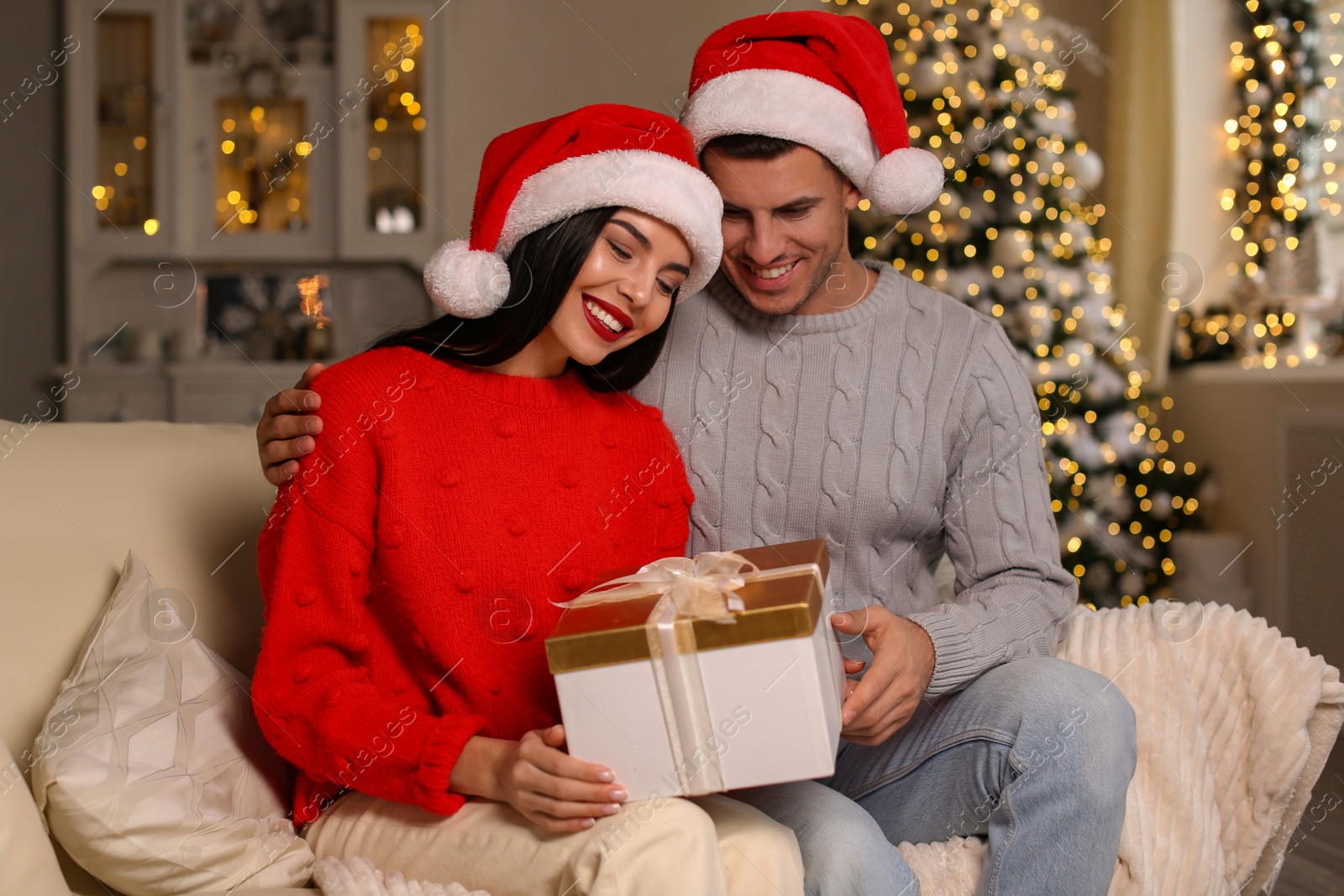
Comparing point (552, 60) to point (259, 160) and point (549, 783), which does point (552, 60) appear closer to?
point (259, 160)

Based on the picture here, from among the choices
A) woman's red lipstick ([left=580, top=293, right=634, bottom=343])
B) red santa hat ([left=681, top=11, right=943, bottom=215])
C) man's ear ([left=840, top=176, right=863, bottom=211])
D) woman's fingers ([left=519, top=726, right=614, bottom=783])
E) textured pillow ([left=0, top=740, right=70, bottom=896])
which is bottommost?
textured pillow ([left=0, top=740, right=70, bottom=896])

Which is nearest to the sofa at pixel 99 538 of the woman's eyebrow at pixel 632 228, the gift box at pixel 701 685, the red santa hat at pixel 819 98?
the gift box at pixel 701 685

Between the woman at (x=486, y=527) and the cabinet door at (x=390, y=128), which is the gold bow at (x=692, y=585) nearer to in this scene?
the woman at (x=486, y=527)

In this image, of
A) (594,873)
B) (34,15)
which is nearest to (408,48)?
(34,15)

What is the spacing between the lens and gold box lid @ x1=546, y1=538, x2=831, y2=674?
0.92 m

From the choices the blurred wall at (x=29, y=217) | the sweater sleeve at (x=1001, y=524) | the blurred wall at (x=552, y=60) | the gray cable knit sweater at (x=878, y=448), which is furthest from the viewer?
the blurred wall at (x=552, y=60)

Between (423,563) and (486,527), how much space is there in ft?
0.27

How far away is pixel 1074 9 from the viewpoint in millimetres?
4371

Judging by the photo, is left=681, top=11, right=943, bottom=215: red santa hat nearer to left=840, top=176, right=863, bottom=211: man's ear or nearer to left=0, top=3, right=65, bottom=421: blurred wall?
left=840, top=176, right=863, bottom=211: man's ear

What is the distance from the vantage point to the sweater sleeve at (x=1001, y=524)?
1.33 metres

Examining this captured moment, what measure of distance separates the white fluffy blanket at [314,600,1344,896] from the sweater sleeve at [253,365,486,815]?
22.7 inches

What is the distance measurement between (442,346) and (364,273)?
3.32 metres

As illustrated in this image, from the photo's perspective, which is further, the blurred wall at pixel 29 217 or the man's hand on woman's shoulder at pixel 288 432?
the blurred wall at pixel 29 217

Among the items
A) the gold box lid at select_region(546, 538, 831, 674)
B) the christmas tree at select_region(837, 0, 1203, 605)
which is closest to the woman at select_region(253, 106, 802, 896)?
the gold box lid at select_region(546, 538, 831, 674)
